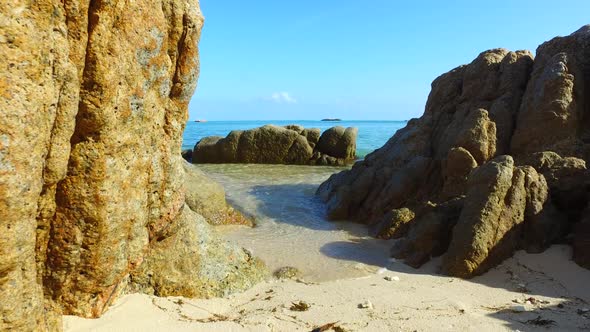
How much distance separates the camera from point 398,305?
585cm

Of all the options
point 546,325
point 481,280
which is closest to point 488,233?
point 481,280

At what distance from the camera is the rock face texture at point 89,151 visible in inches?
124

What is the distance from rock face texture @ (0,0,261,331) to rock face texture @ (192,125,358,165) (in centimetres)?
2057

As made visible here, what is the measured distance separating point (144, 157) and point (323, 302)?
316cm

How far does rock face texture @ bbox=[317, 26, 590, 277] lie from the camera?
7793 mm

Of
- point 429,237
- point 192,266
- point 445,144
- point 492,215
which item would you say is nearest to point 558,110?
point 445,144

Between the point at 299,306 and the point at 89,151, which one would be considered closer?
the point at 89,151

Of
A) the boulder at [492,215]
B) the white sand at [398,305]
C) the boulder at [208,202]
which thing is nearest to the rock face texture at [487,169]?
the boulder at [492,215]

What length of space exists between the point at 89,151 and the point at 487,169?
276 inches

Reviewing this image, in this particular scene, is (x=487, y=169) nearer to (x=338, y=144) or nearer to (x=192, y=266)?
(x=192, y=266)

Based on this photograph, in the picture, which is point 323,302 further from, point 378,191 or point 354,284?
point 378,191

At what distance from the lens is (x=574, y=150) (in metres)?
9.93

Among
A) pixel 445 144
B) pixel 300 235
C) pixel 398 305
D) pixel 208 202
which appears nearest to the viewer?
pixel 398 305

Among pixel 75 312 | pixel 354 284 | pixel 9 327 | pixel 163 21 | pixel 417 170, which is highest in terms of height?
pixel 163 21
